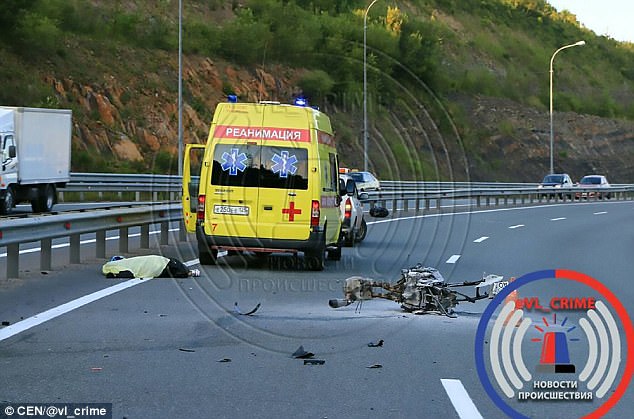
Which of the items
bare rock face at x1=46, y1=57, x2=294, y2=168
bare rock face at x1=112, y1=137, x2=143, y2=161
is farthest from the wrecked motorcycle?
bare rock face at x1=112, y1=137, x2=143, y2=161

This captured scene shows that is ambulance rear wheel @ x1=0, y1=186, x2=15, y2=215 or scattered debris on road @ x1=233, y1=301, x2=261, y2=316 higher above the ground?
ambulance rear wheel @ x1=0, y1=186, x2=15, y2=215

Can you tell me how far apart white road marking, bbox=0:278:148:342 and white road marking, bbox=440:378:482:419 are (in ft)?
13.6

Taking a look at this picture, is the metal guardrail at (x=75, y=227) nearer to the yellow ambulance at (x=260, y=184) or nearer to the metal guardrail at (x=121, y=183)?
the yellow ambulance at (x=260, y=184)

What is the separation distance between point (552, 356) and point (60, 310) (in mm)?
5420

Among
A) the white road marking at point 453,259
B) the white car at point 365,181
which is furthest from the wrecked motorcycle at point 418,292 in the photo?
the white car at point 365,181

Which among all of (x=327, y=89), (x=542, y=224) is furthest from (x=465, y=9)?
(x=542, y=224)

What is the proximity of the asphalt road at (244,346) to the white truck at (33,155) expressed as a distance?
12.0 meters

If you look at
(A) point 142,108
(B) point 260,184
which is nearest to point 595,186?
(A) point 142,108

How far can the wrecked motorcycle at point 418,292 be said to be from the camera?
12.2 metres

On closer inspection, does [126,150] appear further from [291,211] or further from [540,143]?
[540,143]

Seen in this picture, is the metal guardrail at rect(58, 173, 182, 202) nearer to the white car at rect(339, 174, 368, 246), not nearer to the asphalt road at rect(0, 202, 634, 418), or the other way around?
the white car at rect(339, 174, 368, 246)

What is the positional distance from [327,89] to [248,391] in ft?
197

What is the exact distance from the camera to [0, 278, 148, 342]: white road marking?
10.4m

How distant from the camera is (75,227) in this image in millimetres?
16469
